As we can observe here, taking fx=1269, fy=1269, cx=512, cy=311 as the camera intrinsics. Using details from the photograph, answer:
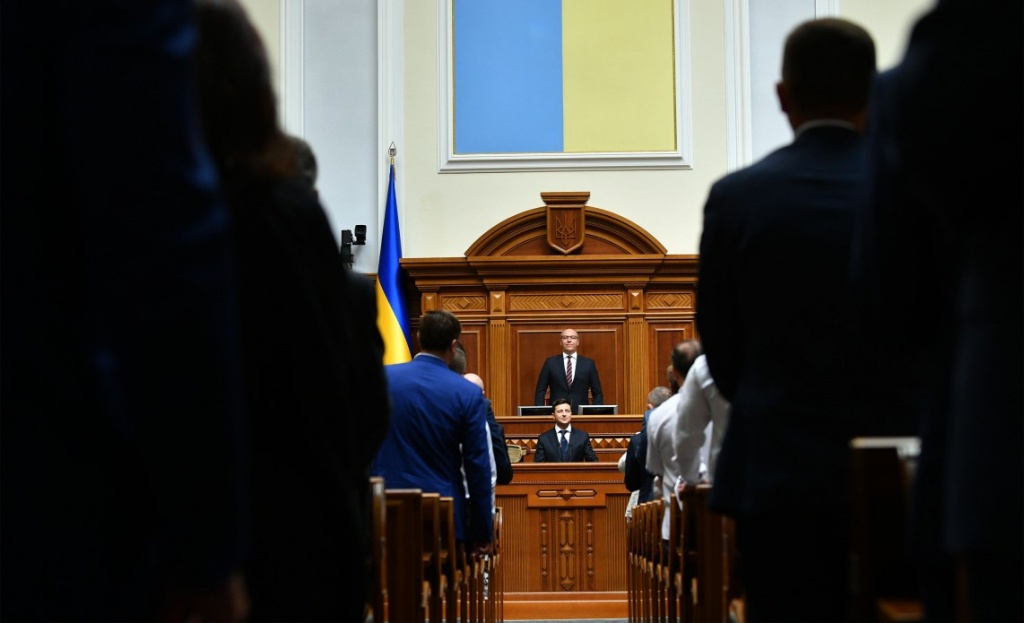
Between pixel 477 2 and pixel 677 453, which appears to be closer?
pixel 677 453

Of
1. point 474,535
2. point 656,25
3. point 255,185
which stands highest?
point 656,25

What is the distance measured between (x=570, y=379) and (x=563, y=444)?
2731 mm

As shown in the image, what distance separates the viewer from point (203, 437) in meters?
1.12

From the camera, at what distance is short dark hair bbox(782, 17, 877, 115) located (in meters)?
2.44

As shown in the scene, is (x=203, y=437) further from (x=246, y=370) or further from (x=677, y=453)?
(x=677, y=453)

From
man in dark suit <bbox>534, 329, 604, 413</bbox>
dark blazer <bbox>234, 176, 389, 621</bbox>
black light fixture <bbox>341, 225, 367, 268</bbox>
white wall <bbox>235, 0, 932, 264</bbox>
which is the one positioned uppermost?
white wall <bbox>235, 0, 932, 264</bbox>

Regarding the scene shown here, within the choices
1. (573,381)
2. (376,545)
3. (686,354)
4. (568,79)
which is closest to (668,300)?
(573,381)

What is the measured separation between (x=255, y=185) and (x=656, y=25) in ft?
41.1

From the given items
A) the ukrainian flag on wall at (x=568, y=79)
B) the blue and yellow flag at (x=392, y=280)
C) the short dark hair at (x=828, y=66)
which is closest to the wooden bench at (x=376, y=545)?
the short dark hair at (x=828, y=66)

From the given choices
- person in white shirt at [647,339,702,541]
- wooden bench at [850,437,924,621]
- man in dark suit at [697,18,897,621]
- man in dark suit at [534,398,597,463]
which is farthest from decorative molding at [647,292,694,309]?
wooden bench at [850,437,924,621]

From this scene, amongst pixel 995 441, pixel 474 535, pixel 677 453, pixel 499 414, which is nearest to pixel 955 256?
pixel 995 441

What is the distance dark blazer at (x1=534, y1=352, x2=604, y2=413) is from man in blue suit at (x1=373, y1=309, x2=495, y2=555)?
6.58 m

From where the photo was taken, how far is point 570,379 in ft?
40.4

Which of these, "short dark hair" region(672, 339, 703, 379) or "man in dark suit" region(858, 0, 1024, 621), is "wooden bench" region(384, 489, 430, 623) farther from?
"man in dark suit" region(858, 0, 1024, 621)
